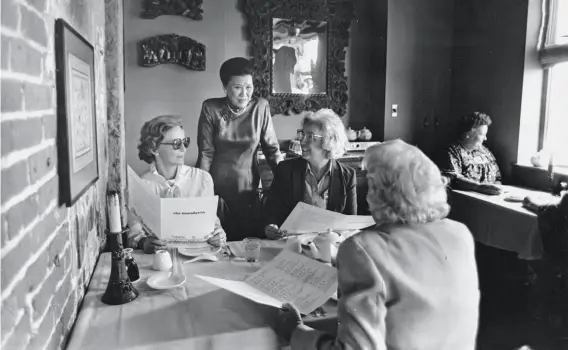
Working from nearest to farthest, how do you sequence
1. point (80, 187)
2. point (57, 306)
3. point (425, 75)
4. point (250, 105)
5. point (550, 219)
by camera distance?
point (57, 306)
point (80, 187)
point (550, 219)
point (250, 105)
point (425, 75)

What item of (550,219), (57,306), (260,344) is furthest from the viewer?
(550,219)

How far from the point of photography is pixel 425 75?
511cm

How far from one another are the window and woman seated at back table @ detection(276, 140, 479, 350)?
3.52m

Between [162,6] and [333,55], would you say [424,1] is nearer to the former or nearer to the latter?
[333,55]

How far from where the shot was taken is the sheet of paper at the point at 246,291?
128 cm

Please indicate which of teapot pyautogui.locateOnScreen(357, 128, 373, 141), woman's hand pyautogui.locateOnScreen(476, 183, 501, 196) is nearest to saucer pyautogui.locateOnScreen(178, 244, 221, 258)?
woman's hand pyautogui.locateOnScreen(476, 183, 501, 196)

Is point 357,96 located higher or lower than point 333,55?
lower

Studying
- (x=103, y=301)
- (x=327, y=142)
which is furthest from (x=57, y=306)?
(x=327, y=142)

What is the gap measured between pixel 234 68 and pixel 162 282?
2.85m

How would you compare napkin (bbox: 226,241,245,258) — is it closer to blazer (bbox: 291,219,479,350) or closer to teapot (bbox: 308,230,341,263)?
teapot (bbox: 308,230,341,263)

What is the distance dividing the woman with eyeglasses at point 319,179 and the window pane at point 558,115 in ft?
8.31

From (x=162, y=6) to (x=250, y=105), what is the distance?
1139 millimetres

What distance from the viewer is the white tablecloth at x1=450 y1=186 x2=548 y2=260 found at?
10.0ft

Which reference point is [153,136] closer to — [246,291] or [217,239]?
[217,239]
